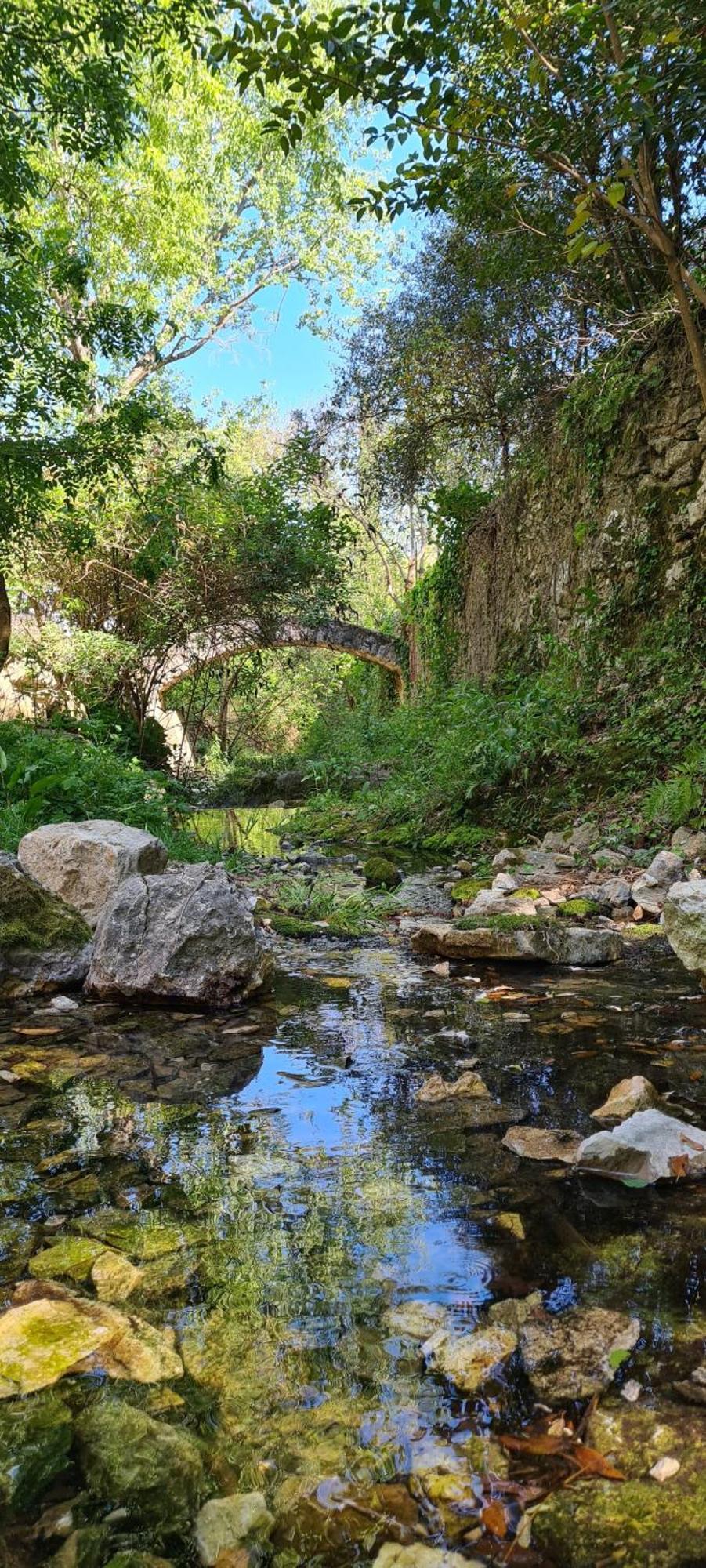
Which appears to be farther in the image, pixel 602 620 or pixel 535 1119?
pixel 602 620

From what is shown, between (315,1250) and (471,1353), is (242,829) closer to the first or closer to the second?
(315,1250)

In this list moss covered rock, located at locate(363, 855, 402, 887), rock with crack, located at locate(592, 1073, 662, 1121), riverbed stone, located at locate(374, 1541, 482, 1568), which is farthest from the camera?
moss covered rock, located at locate(363, 855, 402, 887)

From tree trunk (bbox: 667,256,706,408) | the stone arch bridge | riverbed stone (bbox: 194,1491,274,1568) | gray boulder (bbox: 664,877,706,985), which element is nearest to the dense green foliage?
gray boulder (bbox: 664,877,706,985)

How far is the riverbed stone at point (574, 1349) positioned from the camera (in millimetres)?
1293

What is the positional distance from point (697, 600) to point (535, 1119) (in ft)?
21.0

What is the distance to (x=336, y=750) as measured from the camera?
17.7 m

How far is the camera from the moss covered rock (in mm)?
7047

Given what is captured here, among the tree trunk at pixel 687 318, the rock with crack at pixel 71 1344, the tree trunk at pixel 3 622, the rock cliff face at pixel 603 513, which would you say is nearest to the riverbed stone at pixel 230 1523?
the rock with crack at pixel 71 1344

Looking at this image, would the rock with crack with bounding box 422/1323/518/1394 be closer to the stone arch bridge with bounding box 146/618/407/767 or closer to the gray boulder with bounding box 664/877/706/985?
the gray boulder with bounding box 664/877/706/985

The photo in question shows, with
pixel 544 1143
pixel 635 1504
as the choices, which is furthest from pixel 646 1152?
pixel 635 1504

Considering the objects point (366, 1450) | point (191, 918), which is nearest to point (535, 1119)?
point (366, 1450)

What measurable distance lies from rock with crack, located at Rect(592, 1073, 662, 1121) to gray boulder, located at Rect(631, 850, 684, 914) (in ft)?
10.1

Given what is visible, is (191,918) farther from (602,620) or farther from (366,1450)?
(602,620)

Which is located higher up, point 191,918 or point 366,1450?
point 191,918
